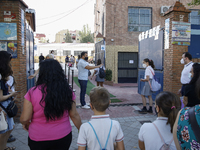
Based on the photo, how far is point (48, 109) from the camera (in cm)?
214

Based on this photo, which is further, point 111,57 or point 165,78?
point 111,57

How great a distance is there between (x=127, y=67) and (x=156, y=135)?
1395 centimetres

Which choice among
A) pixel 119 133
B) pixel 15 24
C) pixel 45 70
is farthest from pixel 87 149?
pixel 15 24

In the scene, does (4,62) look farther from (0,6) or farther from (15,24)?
(0,6)

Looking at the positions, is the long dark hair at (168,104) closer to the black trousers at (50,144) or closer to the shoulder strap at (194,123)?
the shoulder strap at (194,123)

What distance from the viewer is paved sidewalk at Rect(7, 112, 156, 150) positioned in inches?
159

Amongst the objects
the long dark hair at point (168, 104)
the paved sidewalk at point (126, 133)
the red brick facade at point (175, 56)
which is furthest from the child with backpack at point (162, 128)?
the red brick facade at point (175, 56)

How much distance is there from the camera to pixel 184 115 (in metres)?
1.53

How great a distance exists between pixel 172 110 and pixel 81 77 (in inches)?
193

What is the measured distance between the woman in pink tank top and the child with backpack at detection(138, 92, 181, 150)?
928 mm

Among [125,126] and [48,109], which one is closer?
[48,109]

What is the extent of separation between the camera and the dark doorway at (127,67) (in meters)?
15.8

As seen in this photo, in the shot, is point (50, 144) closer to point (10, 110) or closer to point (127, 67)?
point (10, 110)

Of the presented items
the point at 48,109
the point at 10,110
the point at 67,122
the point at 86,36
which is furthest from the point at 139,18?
the point at 86,36
